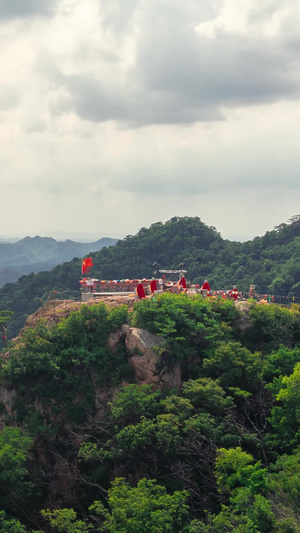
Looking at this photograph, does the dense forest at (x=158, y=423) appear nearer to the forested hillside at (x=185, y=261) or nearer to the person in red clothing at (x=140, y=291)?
the person in red clothing at (x=140, y=291)

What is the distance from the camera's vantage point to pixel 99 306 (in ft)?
103

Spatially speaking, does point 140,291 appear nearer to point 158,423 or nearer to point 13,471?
point 158,423

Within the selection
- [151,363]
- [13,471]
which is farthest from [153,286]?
[13,471]

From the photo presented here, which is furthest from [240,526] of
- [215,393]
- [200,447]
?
[215,393]

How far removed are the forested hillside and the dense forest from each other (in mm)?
47509

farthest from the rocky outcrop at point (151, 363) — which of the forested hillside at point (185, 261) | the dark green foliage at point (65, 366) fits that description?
the forested hillside at point (185, 261)

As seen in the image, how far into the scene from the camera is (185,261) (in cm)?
8581

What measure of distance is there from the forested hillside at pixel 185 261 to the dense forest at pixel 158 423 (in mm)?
47509

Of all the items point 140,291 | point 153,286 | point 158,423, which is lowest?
point 158,423

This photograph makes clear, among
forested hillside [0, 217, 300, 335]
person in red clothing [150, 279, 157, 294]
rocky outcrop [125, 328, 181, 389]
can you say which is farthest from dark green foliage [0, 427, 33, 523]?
forested hillside [0, 217, 300, 335]

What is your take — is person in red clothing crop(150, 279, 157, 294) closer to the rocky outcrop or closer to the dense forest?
the dense forest

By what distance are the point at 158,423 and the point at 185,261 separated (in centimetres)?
6013

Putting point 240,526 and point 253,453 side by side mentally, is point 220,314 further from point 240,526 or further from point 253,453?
point 240,526

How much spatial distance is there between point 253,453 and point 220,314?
24.8ft
